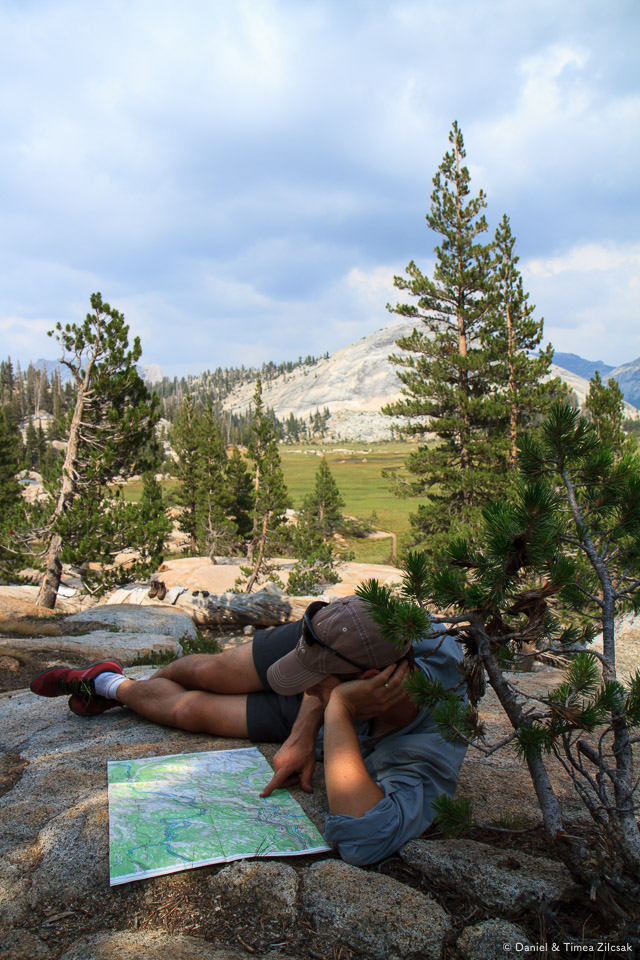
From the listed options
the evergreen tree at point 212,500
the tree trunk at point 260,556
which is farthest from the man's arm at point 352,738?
the evergreen tree at point 212,500

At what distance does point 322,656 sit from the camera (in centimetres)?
299

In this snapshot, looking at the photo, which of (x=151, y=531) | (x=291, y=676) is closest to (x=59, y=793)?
(x=291, y=676)

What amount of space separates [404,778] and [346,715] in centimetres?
41

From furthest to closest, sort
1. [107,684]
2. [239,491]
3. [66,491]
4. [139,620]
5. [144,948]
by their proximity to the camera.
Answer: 1. [239,491]
2. [66,491]
3. [139,620]
4. [107,684]
5. [144,948]

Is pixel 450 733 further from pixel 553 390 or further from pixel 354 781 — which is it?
pixel 553 390

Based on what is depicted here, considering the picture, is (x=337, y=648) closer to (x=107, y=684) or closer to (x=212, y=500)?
(x=107, y=684)

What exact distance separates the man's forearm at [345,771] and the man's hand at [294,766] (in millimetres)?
503

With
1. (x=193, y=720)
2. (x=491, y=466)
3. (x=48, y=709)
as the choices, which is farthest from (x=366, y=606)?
(x=491, y=466)

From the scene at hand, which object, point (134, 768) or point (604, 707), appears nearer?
point (604, 707)

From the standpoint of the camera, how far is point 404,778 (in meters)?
2.78

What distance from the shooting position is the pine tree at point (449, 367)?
69.6 feet

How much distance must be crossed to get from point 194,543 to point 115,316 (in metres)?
25.0

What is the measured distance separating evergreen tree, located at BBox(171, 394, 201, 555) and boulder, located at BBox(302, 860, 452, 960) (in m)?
34.2

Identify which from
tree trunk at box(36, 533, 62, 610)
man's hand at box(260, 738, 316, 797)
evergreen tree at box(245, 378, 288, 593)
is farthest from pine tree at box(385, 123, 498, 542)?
man's hand at box(260, 738, 316, 797)
